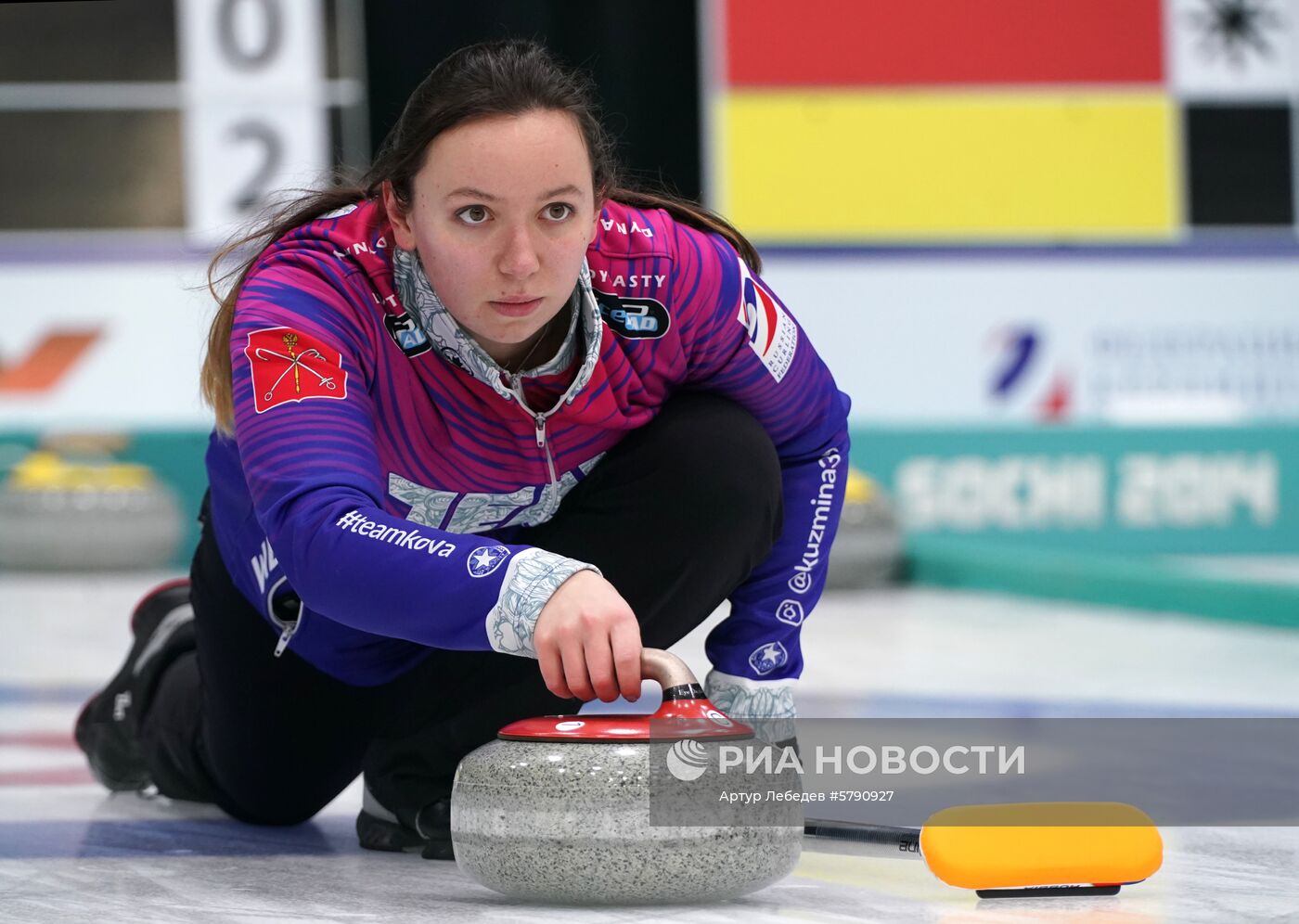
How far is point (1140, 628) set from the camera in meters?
3.88

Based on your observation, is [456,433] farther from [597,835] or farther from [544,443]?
[597,835]

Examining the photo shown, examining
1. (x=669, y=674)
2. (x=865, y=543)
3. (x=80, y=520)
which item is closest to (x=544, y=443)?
(x=669, y=674)

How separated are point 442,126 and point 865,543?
379 centimetres

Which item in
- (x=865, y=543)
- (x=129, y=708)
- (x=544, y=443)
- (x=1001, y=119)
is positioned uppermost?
(x=1001, y=119)

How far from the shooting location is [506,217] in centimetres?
132

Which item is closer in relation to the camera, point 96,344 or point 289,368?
point 289,368

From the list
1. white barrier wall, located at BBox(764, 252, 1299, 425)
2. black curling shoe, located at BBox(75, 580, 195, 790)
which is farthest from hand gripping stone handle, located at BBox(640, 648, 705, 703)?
white barrier wall, located at BBox(764, 252, 1299, 425)

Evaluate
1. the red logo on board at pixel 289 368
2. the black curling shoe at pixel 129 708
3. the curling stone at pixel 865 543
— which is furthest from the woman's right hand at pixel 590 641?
the curling stone at pixel 865 543

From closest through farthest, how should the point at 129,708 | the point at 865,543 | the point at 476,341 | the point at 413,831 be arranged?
the point at 476,341 → the point at 413,831 → the point at 129,708 → the point at 865,543

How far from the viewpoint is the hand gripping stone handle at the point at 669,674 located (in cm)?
123

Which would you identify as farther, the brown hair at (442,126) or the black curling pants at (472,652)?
the black curling pants at (472,652)

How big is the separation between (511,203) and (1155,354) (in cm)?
588

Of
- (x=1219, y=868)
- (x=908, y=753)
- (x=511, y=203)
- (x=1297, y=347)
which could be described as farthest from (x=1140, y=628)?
(x=1297, y=347)

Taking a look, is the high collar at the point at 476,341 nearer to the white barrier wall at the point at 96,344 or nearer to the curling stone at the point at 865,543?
Result: the curling stone at the point at 865,543
